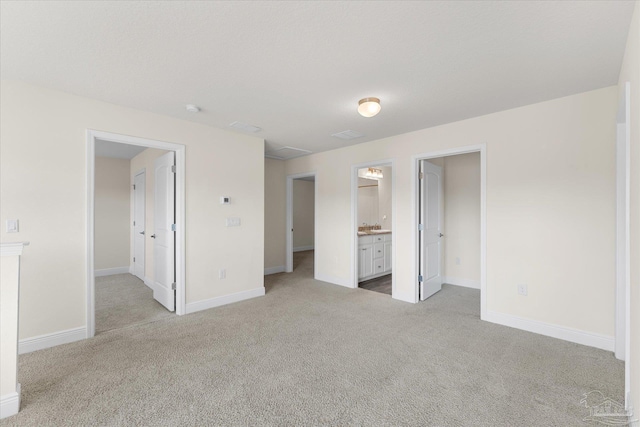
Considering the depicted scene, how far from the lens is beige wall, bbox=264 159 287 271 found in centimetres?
594

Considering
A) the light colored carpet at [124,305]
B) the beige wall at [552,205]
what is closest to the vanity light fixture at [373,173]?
the beige wall at [552,205]

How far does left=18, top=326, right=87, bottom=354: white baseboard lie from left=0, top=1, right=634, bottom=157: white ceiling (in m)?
2.38

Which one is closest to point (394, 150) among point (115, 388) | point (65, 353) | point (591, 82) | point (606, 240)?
point (591, 82)

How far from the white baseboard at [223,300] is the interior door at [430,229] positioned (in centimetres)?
250

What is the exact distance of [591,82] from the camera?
2547 millimetres

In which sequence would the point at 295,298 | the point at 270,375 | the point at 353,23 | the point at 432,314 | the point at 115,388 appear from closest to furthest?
the point at 353,23, the point at 115,388, the point at 270,375, the point at 432,314, the point at 295,298

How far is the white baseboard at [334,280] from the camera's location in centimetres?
497

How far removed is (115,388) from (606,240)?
4.38m

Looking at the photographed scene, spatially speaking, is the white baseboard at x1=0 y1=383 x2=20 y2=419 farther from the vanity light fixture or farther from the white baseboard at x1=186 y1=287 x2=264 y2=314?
the vanity light fixture

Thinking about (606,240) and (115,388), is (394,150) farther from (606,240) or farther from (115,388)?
(115,388)

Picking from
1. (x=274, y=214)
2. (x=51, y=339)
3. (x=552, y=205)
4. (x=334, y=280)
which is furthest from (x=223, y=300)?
(x=552, y=205)

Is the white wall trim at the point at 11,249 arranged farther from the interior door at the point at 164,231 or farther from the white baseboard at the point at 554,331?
the white baseboard at the point at 554,331

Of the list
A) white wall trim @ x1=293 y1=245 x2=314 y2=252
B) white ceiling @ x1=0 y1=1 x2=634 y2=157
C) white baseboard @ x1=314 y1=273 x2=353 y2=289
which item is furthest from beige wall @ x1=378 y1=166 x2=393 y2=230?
white ceiling @ x1=0 y1=1 x2=634 y2=157

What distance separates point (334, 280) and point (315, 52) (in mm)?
3949
